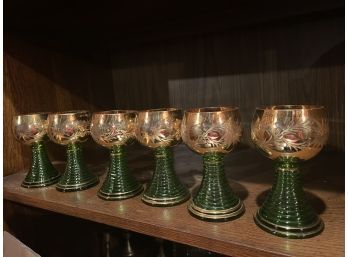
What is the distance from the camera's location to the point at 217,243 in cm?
40

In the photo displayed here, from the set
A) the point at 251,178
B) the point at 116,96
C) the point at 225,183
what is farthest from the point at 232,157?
the point at 116,96

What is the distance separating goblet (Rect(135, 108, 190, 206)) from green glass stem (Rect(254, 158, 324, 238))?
0.14 m

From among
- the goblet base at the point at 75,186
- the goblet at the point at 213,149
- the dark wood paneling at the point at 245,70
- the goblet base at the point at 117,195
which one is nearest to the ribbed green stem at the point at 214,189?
the goblet at the point at 213,149

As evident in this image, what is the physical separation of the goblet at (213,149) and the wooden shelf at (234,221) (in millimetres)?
16

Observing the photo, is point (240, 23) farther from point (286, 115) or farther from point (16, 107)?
point (16, 107)

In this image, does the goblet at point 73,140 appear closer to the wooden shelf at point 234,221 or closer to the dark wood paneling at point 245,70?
the wooden shelf at point 234,221

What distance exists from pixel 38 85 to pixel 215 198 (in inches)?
20.2

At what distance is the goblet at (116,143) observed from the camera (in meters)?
0.52

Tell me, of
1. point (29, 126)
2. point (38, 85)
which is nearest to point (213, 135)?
point (29, 126)

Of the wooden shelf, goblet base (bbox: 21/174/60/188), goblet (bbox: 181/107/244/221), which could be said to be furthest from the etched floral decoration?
goblet base (bbox: 21/174/60/188)

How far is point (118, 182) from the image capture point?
0.55 metres

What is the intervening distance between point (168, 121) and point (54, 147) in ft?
1.46

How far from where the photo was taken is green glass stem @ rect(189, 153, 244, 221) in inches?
17.5

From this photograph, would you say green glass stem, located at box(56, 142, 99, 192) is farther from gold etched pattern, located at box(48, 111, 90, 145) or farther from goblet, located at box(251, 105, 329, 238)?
goblet, located at box(251, 105, 329, 238)
